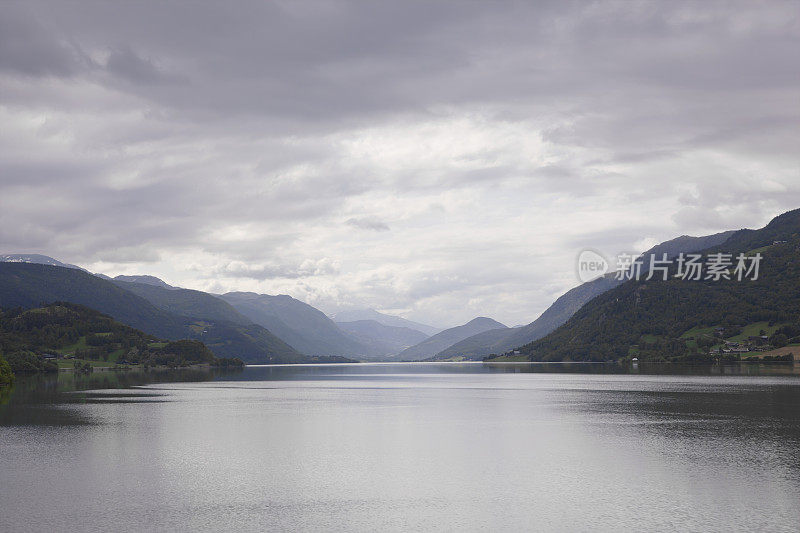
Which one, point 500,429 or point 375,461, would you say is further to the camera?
point 500,429

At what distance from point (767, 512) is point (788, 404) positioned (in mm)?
75121

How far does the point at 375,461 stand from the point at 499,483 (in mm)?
14198

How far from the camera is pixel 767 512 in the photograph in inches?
1570

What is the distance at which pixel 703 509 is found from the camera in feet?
135

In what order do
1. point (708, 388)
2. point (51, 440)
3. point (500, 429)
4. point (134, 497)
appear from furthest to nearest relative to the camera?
point (708, 388), point (500, 429), point (51, 440), point (134, 497)

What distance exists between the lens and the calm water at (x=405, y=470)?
4009 cm

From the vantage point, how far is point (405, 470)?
55.9 m

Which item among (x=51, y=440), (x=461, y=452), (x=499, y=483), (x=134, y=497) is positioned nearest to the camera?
(x=134, y=497)

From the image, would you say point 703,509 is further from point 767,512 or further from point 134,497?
point 134,497

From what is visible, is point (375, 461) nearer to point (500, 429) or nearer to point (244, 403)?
point (500, 429)

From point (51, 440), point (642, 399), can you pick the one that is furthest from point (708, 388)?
point (51, 440)

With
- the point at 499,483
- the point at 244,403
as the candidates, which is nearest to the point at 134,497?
the point at 499,483

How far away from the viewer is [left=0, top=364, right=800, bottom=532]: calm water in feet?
132

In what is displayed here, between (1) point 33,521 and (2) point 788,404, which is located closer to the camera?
(1) point 33,521
